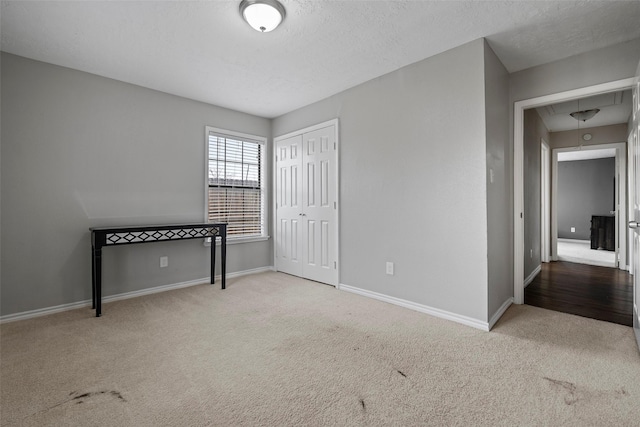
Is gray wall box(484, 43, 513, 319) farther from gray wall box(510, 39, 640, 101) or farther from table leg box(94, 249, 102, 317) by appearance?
table leg box(94, 249, 102, 317)

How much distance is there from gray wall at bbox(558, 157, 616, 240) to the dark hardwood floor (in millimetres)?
4403

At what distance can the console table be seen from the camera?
113 inches

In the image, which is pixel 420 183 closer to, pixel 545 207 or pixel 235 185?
pixel 235 185

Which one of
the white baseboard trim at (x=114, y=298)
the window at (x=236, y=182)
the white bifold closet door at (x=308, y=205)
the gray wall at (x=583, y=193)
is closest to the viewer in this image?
the white baseboard trim at (x=114, y=298)

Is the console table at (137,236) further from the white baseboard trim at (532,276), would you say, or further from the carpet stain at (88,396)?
the white baseboard trim at (532,276)

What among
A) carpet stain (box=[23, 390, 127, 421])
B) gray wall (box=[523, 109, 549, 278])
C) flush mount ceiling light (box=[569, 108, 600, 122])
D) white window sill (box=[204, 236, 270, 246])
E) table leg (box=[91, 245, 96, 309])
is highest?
Answer: flush mount ceiling light (box=[569, 108, 600, 122])

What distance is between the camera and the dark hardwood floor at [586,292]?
2.91 metres

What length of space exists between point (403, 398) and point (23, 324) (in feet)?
10.9

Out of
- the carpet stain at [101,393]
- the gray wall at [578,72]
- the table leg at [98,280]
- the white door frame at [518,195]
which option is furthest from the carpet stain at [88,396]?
the gray wall at [578,72]

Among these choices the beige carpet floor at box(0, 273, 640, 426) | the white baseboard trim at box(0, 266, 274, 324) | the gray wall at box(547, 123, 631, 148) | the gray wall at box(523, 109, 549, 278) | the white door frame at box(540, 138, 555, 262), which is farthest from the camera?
the white door frame at box(540, 138, 555, 262)

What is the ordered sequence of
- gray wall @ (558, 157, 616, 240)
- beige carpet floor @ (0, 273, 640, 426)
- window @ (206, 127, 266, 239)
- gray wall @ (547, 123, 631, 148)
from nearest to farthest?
beige carpet floor @ (0, 273, 640, 426) → window @ (206, 127, 266, 239) → gray wall @ (547, 123, 631, 148) → gray wall @ (558, 157, 616, 240)

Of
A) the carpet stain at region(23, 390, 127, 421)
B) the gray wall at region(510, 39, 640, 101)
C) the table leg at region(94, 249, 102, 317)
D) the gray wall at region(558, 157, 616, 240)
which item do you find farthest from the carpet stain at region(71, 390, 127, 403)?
the gray wall at region(558, 157, 616, 240)

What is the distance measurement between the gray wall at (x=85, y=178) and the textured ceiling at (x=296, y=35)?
0.34 metres

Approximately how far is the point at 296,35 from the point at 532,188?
4009 millimetres
